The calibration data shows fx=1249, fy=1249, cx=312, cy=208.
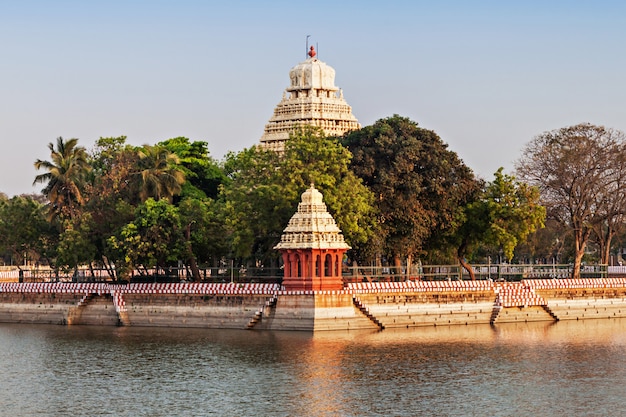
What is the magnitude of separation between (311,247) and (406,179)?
35.5ft

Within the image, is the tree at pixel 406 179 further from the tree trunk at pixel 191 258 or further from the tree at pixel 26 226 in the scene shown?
the tree at pixel 26 226

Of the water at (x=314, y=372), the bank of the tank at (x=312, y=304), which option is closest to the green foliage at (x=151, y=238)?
the bank of the tank at (x=312, y=304)

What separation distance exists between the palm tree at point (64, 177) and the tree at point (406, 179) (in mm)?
17617

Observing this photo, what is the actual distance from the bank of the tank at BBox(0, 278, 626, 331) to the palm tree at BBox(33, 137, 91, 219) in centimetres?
637

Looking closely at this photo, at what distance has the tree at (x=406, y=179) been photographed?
242ft

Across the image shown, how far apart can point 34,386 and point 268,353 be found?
11782 mm

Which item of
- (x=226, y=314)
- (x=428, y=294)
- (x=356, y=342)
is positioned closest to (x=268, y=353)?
(x=356, y=342)

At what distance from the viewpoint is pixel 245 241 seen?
70500 mm

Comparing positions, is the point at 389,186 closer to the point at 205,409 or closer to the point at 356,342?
the point at 356,342

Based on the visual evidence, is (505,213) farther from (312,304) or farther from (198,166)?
(198,166)

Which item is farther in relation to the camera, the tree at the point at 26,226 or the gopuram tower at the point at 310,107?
the gopuram tower at the point at 310,107

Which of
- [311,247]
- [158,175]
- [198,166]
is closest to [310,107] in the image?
[198,166]

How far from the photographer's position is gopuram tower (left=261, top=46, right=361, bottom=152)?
9844cm

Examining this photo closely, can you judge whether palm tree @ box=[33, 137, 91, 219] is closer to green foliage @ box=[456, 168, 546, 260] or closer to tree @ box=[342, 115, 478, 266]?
tree @ box=[342, 115, 478, 266]
